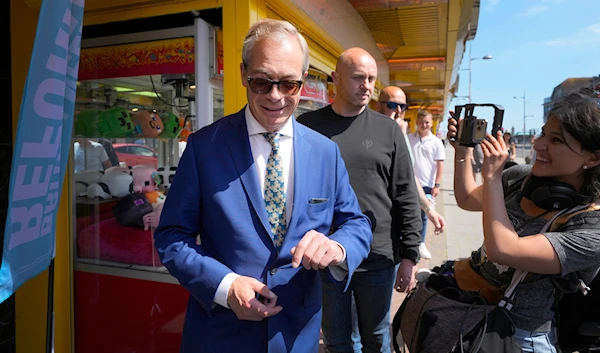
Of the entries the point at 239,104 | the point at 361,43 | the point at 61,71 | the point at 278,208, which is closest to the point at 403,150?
the point at 239,104

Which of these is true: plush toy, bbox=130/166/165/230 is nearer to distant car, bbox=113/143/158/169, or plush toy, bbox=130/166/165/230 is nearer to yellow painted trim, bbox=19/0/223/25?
distant car, bbox=113/143/158/169

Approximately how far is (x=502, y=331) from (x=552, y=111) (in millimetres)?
888

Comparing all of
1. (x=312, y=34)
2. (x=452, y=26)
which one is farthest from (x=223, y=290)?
(x=452, y=26)

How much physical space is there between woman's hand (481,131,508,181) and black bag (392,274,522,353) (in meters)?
0.49

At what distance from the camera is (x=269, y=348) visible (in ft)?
4.32


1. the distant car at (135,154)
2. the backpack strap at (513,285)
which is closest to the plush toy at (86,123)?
the distant car at (135,154)

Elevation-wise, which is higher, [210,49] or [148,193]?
[210,49]

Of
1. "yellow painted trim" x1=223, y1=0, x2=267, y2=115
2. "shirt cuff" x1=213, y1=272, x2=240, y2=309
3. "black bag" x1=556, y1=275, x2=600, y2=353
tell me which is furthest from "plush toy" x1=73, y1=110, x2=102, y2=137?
"black bag" x1=556, y1=275, x2=600, y2=353

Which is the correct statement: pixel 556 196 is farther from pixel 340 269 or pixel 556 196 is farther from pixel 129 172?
pixel 129 172

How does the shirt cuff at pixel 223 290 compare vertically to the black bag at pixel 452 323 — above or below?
above

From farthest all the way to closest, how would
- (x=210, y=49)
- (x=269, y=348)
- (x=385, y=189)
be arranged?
1. (x=210, y=49)
2. (x=385, y=189)
3. (x=269, y=348)

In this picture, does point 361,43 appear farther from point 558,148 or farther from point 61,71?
point 61,71

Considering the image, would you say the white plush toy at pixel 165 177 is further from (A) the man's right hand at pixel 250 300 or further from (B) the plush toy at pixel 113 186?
(A) the man's right hand at pixel 250 300

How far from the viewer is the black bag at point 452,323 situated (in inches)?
60.4
